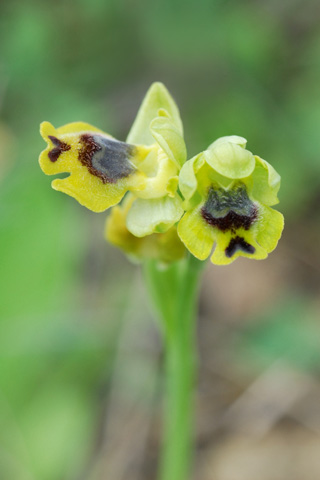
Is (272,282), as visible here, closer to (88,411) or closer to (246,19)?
(88,411)

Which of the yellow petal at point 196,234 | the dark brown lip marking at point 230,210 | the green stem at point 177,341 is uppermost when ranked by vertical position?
the dark brown lip marking at point 230,210

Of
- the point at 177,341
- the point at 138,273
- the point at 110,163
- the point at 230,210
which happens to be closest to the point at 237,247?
the point at 230,210

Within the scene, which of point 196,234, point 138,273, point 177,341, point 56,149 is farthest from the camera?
point 138,273

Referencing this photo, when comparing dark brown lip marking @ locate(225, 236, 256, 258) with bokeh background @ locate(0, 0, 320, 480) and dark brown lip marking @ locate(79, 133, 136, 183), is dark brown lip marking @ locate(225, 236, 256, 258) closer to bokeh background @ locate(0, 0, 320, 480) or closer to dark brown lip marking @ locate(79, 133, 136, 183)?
dark brown lip marking @ locate(79, 133, 136, 183)

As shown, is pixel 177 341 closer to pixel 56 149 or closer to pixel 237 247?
pixel 237 247

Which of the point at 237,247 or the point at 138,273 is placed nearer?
the point at 237,247

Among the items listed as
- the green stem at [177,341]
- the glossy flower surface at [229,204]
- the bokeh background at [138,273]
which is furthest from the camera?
the bokeh background at [138,273]

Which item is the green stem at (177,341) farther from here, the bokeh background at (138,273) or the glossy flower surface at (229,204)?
the bokeh background at (138,273)

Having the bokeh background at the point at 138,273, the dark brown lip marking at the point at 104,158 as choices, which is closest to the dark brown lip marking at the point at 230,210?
the dark brown lip marking at the point at 104,158
